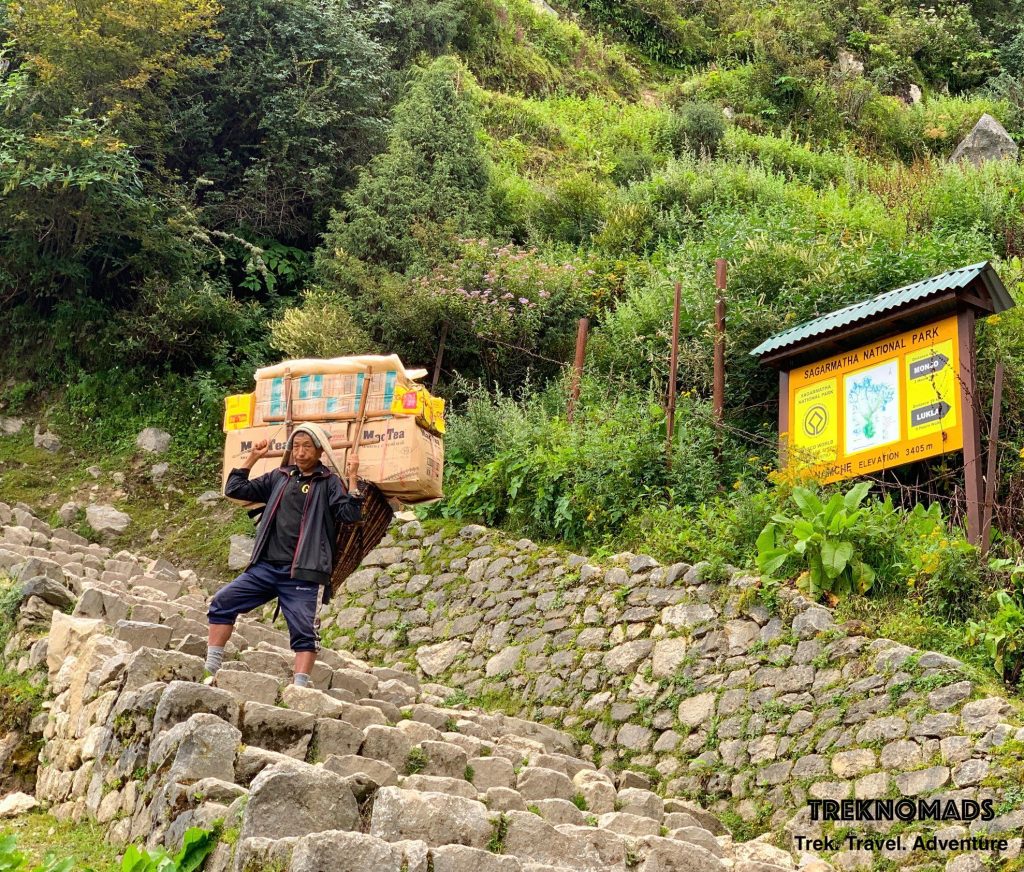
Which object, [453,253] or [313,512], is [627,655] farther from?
[453,253]

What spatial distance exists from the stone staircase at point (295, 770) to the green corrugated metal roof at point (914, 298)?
4.70 meters

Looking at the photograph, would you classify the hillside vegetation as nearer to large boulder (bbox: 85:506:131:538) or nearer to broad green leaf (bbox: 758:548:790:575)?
broad green leaf (bbox: 758:548:790:575)

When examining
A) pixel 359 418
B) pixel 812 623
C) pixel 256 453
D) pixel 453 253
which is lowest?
pixel 812 623

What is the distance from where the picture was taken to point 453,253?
17297 millimetres

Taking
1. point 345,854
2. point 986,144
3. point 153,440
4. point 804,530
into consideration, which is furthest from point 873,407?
point 986,144

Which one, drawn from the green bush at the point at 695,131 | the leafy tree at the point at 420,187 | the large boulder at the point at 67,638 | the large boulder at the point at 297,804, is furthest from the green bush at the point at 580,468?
the green bush at the point at 695,131

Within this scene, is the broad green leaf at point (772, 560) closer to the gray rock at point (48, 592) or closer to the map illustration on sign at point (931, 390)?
the map illustration on sign at point (931, 390)

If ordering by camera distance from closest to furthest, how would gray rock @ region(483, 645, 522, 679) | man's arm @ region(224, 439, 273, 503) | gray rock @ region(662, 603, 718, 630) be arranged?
man's arm @ region(224, 439, 273, 503), gray rock @ region(662, 603, 718, 630), gray rock @ region(483, 645, 522, 679)

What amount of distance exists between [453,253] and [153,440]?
204 inches

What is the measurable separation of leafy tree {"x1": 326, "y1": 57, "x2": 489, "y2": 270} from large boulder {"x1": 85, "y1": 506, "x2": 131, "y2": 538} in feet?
16.9

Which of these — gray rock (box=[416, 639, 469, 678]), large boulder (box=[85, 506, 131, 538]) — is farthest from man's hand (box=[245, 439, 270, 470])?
large boulder (box=[85, 506, 131, 538])

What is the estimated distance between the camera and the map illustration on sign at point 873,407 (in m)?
10.6

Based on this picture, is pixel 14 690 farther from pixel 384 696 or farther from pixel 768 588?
pixel 768 588

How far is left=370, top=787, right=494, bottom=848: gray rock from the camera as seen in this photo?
520 cm
